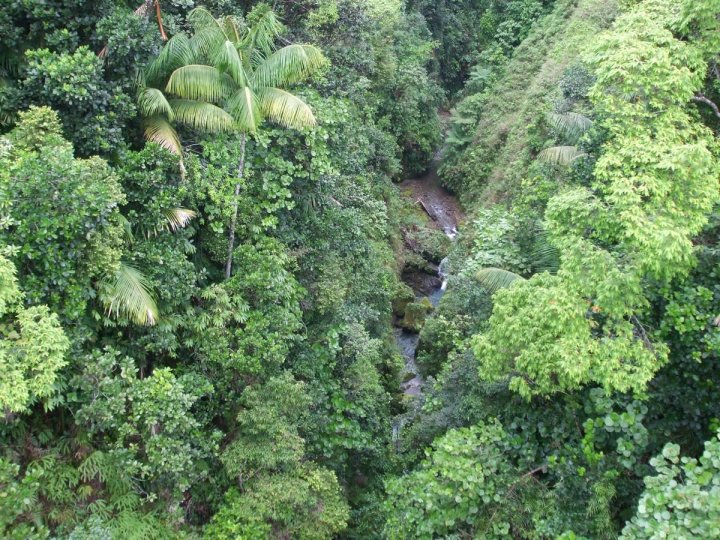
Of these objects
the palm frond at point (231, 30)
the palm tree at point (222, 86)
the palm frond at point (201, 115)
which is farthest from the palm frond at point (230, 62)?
the palm frond at point (231, 30)

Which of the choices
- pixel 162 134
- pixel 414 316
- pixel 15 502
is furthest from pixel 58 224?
pixel 414 316

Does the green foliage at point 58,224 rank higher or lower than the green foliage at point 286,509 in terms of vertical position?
higher

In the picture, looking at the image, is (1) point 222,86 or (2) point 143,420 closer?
(2) point 143,420

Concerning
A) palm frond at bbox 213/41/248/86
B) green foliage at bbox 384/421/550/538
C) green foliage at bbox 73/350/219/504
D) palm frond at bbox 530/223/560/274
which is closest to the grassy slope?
palm frond at bbox 530/223/560/274

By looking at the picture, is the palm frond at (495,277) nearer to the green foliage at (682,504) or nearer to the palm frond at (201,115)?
the palm frond at (201,115)

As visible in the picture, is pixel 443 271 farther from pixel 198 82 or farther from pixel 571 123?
pixel 198 82

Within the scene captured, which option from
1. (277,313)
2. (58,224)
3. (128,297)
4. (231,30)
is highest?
(231,30)

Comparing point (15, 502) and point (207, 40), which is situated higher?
point (207, 40)
